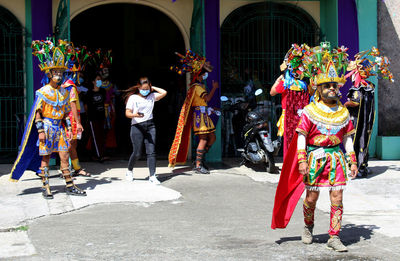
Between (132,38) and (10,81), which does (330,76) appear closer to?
(10,81)

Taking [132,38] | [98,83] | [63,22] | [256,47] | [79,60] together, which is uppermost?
[132,38]

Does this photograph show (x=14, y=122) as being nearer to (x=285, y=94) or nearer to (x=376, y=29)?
(x=285, y=94)

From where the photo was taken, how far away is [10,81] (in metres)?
11.8

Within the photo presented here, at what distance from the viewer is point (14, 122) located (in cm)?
1203

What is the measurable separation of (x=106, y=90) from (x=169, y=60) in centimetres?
782

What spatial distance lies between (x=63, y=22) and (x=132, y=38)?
31.6 ft

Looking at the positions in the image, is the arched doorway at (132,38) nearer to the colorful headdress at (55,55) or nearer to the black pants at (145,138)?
the black pants at (145,138)

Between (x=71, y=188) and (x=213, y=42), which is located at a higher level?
(x=213, y=42)

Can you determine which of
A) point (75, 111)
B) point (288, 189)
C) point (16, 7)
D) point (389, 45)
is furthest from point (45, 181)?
point (389, 45)

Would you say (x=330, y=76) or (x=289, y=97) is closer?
(x=330, y=76)

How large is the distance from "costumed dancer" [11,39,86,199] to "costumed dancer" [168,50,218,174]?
8.38ft

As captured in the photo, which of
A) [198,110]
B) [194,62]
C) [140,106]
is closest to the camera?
[140,106]

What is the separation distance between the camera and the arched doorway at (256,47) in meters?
12.8

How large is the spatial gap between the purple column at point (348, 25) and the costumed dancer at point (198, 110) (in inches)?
132
